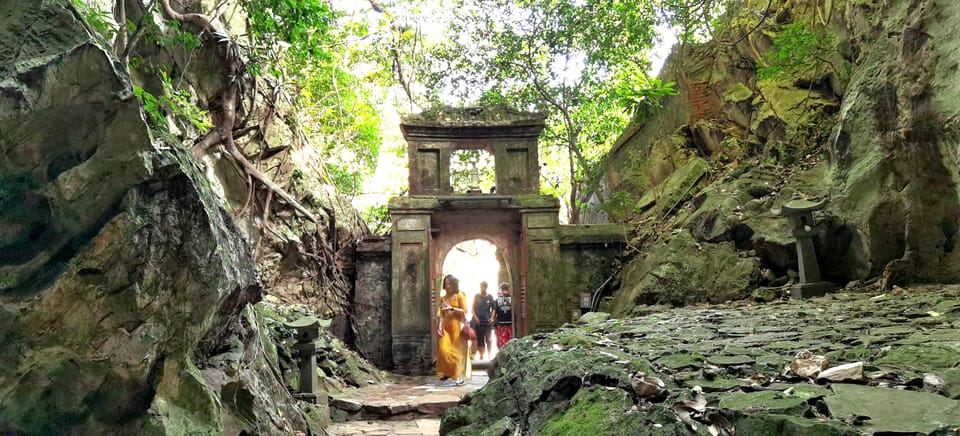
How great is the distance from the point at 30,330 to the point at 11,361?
0.18m

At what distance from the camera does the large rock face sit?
9.57ft

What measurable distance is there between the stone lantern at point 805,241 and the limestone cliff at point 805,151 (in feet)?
0.94

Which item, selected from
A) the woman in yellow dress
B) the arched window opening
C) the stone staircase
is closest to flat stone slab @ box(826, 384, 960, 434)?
the stone staircase

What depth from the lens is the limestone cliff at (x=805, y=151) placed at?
559 centimetres

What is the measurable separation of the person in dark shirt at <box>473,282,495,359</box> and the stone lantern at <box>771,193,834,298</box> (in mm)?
6236

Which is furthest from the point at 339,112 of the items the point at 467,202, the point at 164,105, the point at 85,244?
the point at 85,244

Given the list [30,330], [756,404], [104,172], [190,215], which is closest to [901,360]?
[756,404]

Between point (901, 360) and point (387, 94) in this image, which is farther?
point (387, 94)

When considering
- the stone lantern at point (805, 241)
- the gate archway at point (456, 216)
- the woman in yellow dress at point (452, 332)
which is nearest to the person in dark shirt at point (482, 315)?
the gate archway at point (456, 216)

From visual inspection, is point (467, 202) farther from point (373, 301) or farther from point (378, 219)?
point (378, 219)

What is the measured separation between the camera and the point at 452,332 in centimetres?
976

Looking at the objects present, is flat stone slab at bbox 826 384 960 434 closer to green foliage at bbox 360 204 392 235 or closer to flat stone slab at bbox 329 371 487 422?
flat stone slab at bbox 329 371 487 422

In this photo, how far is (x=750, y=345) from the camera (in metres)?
3.80

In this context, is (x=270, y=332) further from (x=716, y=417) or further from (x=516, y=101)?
(x=516, y=101)
